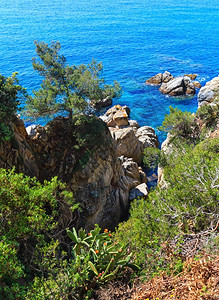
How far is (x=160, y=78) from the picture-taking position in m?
44.8

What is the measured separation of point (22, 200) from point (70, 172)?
9.11 meters

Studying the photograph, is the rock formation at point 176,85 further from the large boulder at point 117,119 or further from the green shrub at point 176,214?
the green shrub at point 176,214

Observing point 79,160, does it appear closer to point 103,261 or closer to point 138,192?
point 138,192

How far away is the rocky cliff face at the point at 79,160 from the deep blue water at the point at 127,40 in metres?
17.3

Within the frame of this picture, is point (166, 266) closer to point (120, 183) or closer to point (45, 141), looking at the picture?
point (45, 141)

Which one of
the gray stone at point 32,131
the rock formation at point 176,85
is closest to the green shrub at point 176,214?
the gray stone at point 32,131

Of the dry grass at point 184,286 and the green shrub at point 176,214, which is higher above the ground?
the green shrub at point 176,214

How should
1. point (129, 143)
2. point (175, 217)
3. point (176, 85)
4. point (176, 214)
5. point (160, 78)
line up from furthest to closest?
1. point (160, 78)
2. point (176, 85)
3. point (129, 143)
4. point (175, 217)
5. point (176, 214)

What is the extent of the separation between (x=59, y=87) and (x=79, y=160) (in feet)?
18.7

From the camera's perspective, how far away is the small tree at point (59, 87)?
16656 millimetres

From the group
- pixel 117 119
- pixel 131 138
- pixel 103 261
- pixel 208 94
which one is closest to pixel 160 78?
pixel 208 94

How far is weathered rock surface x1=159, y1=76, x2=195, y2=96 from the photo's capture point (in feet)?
133

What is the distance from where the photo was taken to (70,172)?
17.1m

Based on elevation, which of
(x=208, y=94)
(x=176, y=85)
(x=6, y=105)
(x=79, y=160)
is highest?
(x=176, y=85)
